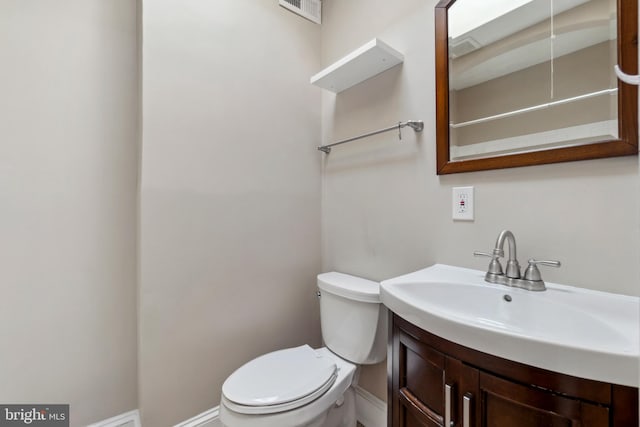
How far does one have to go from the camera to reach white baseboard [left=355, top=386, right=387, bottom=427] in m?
1.38

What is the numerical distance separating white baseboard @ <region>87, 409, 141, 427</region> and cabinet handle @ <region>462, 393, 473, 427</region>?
1473 millimetres

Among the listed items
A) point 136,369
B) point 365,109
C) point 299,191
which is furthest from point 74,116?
point 365,109

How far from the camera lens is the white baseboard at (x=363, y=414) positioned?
1317 millimetres

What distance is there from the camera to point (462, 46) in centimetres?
112

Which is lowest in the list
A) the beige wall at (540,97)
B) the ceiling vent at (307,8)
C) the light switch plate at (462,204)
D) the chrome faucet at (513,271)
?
the chrome faucet at (513,271)

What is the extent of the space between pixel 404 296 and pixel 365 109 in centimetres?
106

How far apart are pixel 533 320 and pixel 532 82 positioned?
0.78 metres

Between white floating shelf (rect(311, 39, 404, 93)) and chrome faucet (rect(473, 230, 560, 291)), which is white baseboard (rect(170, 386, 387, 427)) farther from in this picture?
white floating shelf (rect(311, 39, 404, 93))

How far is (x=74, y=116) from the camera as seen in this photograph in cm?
124

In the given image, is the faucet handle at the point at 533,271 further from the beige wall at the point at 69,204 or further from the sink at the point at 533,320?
the beige wall at the point at 69,204

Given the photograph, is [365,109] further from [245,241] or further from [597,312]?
[597,312]

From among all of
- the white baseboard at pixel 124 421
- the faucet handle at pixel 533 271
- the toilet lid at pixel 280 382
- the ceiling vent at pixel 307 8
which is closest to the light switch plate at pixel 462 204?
the faucet handle at pixel 533 271

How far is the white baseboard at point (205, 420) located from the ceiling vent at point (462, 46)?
196cm

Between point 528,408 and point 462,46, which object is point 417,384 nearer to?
point 528,408
